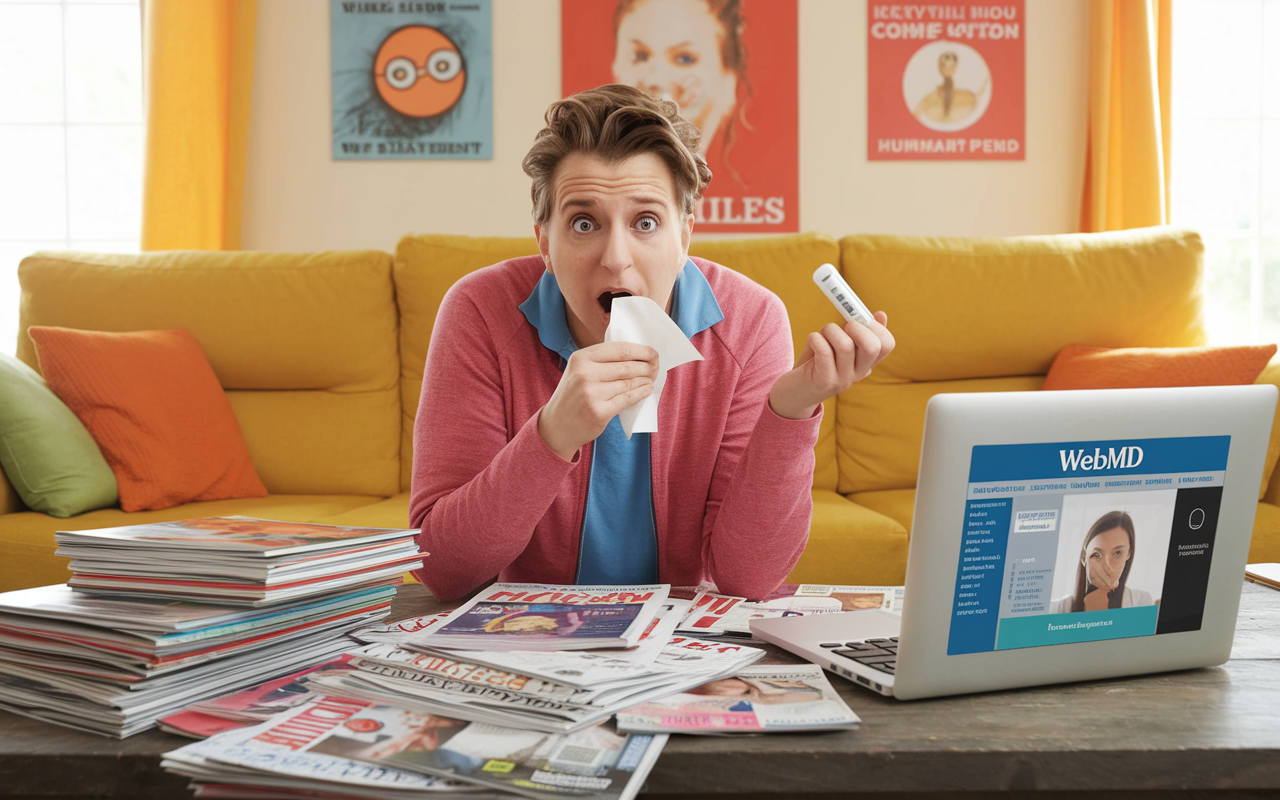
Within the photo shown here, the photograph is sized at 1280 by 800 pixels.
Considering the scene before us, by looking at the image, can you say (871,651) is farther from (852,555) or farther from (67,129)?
(67,129)

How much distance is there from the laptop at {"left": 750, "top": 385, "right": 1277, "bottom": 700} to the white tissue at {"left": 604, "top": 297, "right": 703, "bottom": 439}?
356 millimetres

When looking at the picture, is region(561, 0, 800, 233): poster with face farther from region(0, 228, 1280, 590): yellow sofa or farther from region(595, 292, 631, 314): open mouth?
region(595, 292, 631, 314): open mouth

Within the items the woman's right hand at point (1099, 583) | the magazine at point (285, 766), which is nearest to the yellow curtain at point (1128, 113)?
the woman's right hand at point (1099, 583)

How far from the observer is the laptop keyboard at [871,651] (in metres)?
0.75

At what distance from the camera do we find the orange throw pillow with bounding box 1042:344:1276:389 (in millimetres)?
2225

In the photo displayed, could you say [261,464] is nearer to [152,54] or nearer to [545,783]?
[152,54]

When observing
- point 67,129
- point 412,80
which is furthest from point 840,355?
point 67,129

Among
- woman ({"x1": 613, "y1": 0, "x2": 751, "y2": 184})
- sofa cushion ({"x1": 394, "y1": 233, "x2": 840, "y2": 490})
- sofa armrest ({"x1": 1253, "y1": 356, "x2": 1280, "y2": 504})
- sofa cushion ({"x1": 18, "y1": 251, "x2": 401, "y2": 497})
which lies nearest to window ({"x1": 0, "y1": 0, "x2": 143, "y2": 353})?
sofa cushion ({"x1": 18, "y1": 251, "x2": 401, "y2": 497})

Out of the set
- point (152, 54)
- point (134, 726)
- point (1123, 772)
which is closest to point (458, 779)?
point (134, 726)

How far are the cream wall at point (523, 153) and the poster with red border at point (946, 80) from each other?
1.8 inches

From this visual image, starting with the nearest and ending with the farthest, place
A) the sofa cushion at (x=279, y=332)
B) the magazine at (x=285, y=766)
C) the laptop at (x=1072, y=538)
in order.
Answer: the magazine at (x=285, y=766)
the laptop at (x=1072, y=538)
the sofa cushion at (x=279, y=332)

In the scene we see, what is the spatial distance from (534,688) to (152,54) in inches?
129

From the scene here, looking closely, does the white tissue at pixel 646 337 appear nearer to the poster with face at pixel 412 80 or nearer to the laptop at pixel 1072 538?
the laptop at pixel 1072 538

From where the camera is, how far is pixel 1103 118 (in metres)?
3.27
